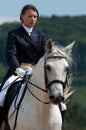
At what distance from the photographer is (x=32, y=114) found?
13148 millimetres

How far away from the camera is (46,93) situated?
12.8 meters

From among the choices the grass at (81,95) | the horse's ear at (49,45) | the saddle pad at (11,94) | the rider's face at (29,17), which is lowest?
the grass at (81,95)

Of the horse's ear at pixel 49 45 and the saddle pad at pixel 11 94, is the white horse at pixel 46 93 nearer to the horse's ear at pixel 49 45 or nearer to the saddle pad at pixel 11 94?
the horse's ear at pixel 49 45

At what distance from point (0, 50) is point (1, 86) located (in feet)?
606

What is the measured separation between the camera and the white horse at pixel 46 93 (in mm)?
12281

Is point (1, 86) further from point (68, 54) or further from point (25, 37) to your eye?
point (68, 54)

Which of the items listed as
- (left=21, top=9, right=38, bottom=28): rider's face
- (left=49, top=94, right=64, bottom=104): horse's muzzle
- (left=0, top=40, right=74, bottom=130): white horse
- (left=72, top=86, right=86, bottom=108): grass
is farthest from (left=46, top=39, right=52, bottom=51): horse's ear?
(left=72, top=86, right=86, bottom=108): grass

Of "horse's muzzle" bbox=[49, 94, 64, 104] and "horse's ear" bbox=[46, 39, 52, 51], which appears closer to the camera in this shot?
"horse's muzzle" bbox=[49, 94, 64, 104]

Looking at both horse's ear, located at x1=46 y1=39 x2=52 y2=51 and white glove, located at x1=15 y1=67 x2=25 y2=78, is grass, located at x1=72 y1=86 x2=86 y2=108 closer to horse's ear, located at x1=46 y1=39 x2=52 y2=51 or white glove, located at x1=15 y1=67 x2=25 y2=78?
white glove, located at x1=15 y1=67 x2=25 y2=78

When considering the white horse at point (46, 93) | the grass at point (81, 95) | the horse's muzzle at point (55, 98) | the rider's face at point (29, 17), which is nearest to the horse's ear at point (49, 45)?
the white horse at point (46, 93)

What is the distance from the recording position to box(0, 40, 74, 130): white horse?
40.3ft

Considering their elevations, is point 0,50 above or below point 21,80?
below

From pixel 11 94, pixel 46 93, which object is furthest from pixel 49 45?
pixel 11 94

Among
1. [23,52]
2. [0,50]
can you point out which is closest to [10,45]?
[23,52]
